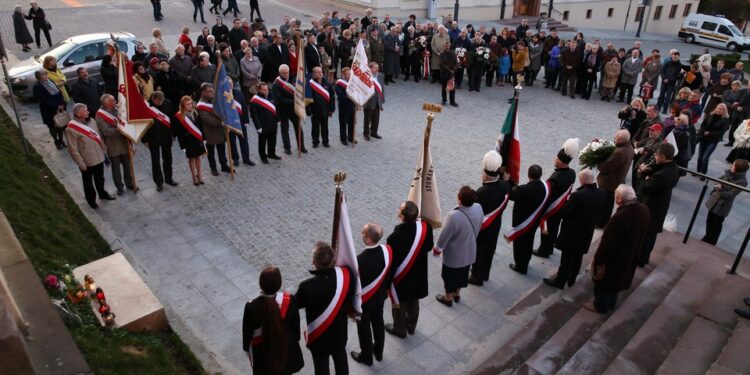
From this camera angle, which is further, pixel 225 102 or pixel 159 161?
pixel 225 102

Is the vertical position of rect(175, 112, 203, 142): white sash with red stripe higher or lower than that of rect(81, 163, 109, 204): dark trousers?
higher

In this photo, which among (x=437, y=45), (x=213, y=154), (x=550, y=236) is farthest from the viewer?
(x=437, y=45)

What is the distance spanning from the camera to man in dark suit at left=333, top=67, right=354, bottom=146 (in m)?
11.9

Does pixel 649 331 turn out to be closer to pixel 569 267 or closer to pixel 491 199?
pixel 569 267

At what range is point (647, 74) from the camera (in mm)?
15805

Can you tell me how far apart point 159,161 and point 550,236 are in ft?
21.9

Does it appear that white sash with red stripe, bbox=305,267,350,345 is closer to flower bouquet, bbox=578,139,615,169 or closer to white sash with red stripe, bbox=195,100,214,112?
flower bouquet, bbox=578,139,615,169

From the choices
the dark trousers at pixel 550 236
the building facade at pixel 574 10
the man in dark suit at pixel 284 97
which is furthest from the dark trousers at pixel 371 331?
the building facade at pixel 574 10

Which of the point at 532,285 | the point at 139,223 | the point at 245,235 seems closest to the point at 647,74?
the point at 532,285

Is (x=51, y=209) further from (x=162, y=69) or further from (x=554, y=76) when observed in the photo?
(x=554, y=76)

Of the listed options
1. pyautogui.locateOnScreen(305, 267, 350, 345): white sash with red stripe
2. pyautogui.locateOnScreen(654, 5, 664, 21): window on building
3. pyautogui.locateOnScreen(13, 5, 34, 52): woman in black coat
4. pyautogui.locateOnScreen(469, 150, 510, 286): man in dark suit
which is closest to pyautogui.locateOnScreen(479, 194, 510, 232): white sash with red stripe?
pyautogui.locateOnScreen(469, 150, 510, 286): man in dark suit

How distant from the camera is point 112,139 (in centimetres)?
928

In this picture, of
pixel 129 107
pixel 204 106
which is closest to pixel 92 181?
pixel 129 107

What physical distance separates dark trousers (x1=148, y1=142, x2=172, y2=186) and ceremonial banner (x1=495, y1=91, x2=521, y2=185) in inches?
223
